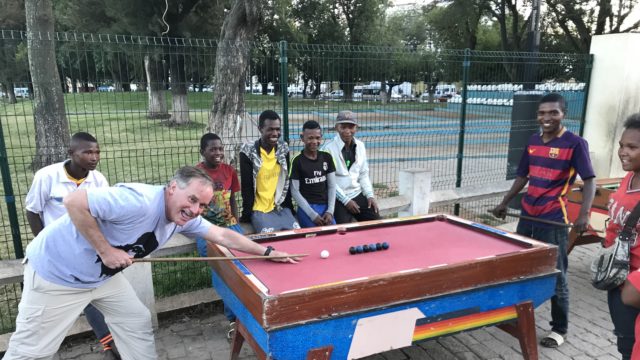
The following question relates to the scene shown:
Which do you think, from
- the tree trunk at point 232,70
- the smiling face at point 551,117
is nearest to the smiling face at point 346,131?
the smiling face at point 551,117

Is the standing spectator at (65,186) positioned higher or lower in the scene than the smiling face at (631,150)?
lower

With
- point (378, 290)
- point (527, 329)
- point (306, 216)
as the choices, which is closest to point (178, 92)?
point (306, 216)

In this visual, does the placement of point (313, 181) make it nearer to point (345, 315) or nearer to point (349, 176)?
point (349, 176)

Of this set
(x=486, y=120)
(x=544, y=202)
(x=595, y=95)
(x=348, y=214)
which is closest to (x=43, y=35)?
(x=348, y=214)

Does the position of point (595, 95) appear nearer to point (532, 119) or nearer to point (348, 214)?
point (532, 119)

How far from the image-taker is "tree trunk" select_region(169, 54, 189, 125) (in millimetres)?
4504

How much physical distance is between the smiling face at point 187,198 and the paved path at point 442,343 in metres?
1.59

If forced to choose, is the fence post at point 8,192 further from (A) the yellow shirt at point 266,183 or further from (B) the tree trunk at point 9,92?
(A) the yellow shirt at point 266,183

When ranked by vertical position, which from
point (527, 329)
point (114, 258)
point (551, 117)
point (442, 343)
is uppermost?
point (551, 117)

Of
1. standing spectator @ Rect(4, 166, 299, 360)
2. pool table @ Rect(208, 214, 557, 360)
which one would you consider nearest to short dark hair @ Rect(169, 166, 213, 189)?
standing spectator @ Rect(4, 166, 299, 360)

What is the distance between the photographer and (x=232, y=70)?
7562 millimetres

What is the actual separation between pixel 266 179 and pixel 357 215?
113 cm

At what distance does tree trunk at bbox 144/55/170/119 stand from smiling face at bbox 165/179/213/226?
2.41m

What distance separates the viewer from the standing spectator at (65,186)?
3113 millimetres
